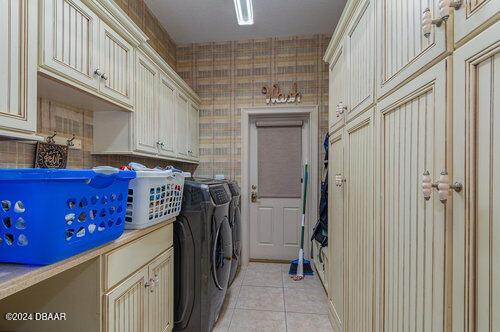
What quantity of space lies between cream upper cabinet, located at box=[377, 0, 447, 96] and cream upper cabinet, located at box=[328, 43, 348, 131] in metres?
0.59

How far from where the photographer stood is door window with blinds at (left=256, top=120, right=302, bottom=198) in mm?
3463

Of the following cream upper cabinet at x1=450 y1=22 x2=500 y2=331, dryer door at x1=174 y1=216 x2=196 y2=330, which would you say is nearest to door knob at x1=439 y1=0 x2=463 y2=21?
cream upper cabinet at x1=450 y1=22 x2=500 y2=331

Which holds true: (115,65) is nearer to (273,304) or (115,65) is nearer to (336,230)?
(336,230)

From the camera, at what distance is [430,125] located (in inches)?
32.6

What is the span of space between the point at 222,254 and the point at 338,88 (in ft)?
5.20

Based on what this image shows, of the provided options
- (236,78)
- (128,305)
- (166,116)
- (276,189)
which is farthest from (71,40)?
(276,189)

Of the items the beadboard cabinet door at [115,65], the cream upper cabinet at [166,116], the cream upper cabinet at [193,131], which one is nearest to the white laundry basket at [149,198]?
the beadboard cabinet door at [115,65]

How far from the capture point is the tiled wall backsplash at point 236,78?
130 inches

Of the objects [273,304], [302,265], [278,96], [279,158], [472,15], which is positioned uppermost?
[278,96]

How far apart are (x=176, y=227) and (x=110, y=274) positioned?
30.5 inches

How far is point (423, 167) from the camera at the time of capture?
34.1 inches

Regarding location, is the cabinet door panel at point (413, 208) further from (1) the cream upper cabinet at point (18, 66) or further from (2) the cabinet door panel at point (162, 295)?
(1) the cream upper cabinet at point (18, 66)

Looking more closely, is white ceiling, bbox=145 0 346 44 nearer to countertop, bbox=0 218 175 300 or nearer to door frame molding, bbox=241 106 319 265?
door frame molding, bbox=241 106 319 265

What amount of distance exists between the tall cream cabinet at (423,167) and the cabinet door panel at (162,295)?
115cm
